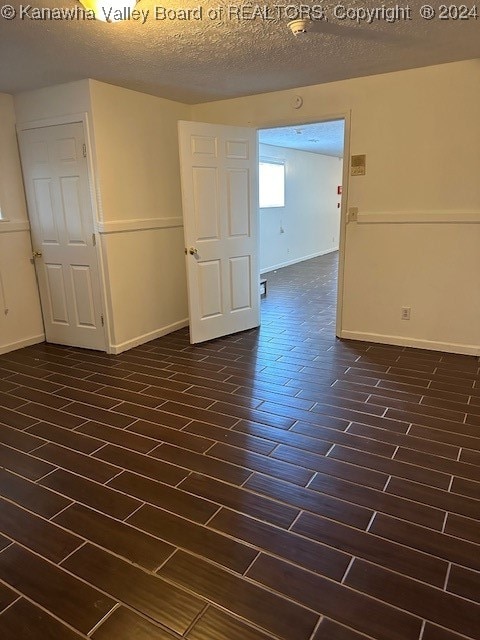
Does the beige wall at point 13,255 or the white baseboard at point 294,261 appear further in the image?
the white baseboard at point 294,261

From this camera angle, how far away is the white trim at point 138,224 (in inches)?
148

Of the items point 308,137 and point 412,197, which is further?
point 308,137

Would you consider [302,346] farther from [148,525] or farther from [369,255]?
[148,525]

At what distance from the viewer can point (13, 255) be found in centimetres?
407

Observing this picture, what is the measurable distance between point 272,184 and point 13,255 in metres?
5.54

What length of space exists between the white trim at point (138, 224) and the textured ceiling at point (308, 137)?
6.19ft

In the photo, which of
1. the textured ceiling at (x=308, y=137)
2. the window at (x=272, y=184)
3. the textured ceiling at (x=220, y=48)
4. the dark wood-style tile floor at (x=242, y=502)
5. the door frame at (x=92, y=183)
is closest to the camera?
the dark wood-style tile floor at (x=242, y=502)

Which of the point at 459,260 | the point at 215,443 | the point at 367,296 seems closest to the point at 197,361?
the point at 215,443

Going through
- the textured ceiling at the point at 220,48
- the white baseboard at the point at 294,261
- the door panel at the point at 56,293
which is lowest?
the white baseboard at the point at 294,261

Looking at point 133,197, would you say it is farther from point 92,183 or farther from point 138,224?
point 92,183

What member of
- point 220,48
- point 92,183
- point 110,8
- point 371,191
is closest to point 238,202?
point 371,191

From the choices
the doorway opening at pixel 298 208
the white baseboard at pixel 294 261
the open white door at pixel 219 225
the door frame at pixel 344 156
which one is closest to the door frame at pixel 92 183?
the open white door at pixel 219 225

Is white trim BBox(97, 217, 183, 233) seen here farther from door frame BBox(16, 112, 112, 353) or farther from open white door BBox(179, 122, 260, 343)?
open white door BBox(179, 122, 260, 343)

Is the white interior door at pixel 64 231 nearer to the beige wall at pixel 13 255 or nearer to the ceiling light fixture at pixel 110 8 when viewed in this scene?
the beige wall at pixel 13 255
